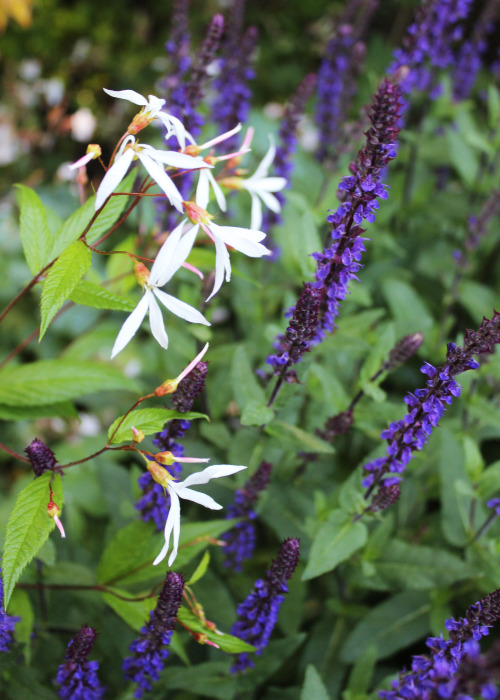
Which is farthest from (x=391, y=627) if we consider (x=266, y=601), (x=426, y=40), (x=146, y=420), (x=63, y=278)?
(x=426, y=40)

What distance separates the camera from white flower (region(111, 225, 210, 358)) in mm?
955

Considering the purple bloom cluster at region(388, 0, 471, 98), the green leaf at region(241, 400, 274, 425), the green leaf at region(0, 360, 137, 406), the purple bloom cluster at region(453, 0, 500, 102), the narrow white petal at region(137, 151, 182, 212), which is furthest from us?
the purple bloom cluster at region(453, 0, 500, 102)

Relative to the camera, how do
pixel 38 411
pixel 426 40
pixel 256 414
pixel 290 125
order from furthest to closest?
A: 1. pixel 426 40
2. pixel 290 125
3. pixel 38 411
4. pixel 256 414

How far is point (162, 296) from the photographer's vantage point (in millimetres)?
1004

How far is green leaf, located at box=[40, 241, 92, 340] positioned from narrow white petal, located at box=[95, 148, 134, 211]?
0.11 metres

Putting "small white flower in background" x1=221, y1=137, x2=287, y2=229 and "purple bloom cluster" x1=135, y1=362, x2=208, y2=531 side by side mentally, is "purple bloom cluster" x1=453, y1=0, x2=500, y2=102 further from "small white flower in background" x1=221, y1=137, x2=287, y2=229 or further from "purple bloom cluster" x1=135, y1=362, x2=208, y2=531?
"purple bloom cluster" x1=135, y1=362, x2=208, y2=531

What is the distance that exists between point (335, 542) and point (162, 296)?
2.19 ft

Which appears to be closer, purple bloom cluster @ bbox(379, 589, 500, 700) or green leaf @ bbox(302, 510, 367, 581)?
purple bloom cluster @ bbox(379, 589, 500, 700)

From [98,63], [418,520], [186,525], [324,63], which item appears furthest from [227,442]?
[98,63]

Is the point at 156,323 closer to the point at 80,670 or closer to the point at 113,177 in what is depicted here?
the point at 113,177

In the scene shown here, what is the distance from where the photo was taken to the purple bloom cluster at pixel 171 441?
3.53ft

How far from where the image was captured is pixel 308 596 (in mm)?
1901

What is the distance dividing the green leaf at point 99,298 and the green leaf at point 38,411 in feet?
1.30

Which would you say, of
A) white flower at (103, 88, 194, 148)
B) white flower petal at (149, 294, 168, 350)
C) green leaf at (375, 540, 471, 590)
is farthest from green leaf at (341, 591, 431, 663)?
white flower at (103, 88, 194, 148)
